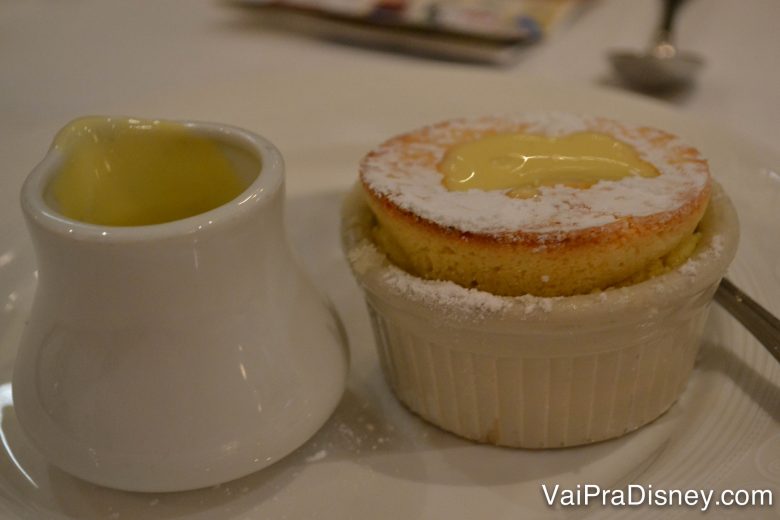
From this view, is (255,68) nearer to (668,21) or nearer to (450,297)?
(668,21)

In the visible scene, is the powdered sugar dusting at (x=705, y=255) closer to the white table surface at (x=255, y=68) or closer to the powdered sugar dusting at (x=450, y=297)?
the powdered sugar dusting at (x=450, y=297)

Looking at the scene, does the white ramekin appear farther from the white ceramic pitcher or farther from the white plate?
the white ceramic pitcher

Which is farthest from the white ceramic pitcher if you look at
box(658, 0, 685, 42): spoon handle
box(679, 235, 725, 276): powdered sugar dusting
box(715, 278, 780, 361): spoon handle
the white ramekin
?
box(658, 0, 685, 42): spoon handle

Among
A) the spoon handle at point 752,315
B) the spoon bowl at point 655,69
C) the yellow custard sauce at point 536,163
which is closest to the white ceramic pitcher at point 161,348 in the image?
the yellow custard sauce at point 536,163

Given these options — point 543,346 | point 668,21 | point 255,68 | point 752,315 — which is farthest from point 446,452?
point 668,21

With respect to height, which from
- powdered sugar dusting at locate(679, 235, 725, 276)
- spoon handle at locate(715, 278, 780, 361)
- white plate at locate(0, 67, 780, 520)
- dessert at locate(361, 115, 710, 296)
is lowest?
white plate at locate(0, 67, 780, 520)
